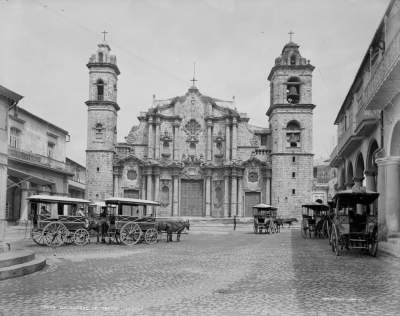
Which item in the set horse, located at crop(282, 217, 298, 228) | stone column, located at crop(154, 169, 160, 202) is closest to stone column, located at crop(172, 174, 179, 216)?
stone column, located at crop(154, 169, 160, 202)

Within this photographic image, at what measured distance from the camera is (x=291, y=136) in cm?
4250

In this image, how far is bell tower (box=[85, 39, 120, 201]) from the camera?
41719 millimetres

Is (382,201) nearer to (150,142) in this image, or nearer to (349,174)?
(349,174)

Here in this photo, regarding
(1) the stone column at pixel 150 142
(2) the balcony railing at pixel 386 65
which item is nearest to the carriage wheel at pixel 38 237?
(2) the balcony railing at pixel 386 65

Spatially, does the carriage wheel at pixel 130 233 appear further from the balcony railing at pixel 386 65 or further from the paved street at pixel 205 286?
the balcony railing at pixel 386 65

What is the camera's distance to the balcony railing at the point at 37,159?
97.2ft

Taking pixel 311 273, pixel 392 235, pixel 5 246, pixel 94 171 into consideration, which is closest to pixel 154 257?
pixel 5 246

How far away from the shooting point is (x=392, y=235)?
15.5 meters

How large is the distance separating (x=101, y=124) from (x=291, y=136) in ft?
53.7

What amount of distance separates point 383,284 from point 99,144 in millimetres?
35817

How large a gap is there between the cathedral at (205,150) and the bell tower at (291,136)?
0.28 ft

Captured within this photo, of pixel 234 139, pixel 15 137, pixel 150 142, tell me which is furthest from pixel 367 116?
pixel 150 142

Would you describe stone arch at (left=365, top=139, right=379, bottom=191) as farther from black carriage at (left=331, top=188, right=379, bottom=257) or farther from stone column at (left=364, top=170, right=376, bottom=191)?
black carriage at (left=331, top=188, right=379, bottom=257)

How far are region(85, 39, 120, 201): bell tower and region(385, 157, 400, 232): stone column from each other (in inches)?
1158
